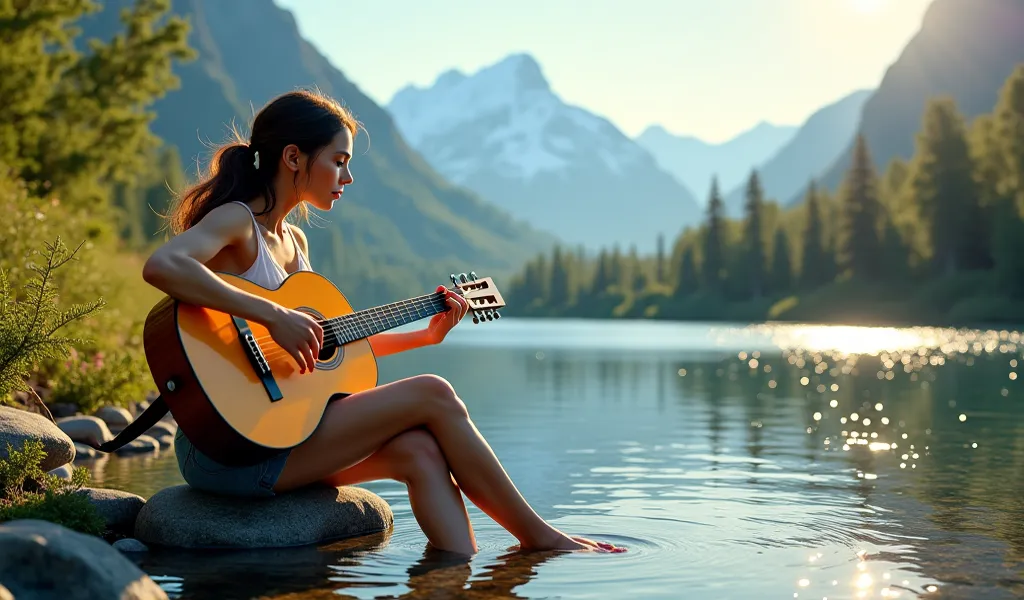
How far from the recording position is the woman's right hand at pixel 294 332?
5.18m

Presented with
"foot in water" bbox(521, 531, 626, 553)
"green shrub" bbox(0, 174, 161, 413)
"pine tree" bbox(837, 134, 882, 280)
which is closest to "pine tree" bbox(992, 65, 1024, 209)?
"pine tree" bbox(837, 134, 882, 280)

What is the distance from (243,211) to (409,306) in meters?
0.97

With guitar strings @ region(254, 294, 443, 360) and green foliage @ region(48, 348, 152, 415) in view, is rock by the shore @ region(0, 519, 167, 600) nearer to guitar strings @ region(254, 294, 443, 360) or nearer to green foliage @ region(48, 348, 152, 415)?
guitar strings @ region(254, 294, 443, 360)

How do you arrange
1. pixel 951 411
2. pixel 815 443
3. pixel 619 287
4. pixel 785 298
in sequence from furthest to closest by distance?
pixel 619 287 < pixel 785 298 < pixel 951 411 < pixel 815 443

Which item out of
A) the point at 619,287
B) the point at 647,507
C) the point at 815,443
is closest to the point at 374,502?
the point at 647,507

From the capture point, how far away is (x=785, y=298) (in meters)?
96.3

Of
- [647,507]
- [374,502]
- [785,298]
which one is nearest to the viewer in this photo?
[374,502]

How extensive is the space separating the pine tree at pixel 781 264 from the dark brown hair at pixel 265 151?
9363 cm

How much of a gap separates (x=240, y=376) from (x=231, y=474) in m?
0.72

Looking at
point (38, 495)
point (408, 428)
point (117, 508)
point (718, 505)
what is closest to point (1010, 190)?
point (718, 505)

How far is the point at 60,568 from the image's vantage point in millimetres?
4148

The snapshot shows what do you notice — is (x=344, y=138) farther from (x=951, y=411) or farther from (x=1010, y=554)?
(x=951, y=411)

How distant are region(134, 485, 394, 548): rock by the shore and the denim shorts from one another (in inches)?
6.9

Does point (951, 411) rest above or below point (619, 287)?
below
